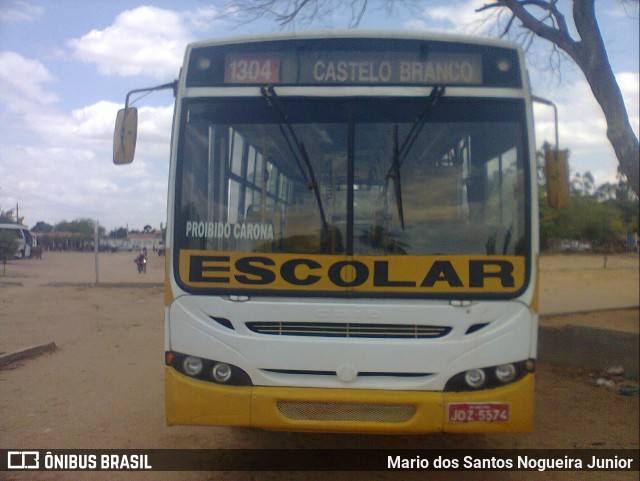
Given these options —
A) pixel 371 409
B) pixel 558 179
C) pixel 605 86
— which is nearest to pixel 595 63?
pixel 605 86

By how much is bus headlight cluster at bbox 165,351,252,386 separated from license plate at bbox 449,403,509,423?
1.38m

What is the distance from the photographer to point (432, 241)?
14.6ft

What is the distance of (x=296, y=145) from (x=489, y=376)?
6.82ft

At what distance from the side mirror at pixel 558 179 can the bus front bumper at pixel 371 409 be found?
1418mm

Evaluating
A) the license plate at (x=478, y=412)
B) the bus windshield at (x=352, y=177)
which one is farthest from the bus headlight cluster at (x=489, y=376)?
the bus windshield at (x=352, y=177)

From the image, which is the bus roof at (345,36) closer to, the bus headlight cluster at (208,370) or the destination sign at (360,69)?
the destination sign at (360,69)

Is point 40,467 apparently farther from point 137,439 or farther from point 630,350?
point 630,350

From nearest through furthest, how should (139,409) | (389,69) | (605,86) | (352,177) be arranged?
(352,177) → (389,69) → (139,409) → (605,86)

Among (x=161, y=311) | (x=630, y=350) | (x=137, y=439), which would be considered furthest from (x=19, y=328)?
(x=630, y=350)

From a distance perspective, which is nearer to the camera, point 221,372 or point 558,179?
point 221,372

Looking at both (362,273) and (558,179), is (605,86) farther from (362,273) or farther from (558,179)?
(362,273)

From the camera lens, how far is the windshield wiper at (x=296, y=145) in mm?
4488

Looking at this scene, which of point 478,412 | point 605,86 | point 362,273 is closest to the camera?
point 478,412

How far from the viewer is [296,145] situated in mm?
4559
